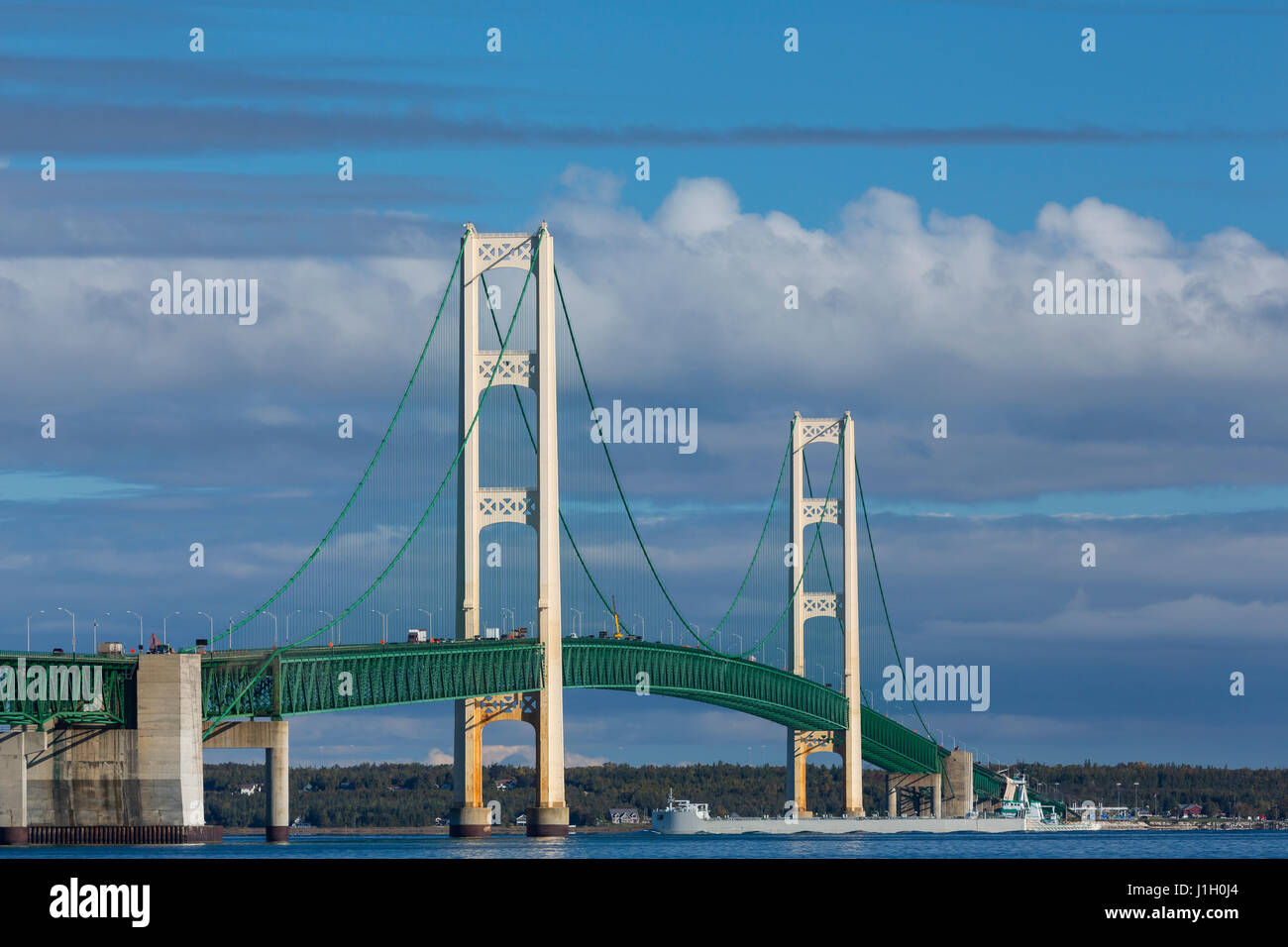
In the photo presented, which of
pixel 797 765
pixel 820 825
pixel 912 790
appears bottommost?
pixel 820 825

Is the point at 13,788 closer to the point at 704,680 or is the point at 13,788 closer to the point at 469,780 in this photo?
the point at 469,780

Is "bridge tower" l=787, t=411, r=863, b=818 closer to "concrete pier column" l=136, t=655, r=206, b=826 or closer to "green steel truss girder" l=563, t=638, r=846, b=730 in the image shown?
"green steel truss girder" l=563, t=638, r=846, b=730

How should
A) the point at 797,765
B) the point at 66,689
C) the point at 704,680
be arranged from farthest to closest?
the point at 797,765
the point at 704,680
the point at 66,689

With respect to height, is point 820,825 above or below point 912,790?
below

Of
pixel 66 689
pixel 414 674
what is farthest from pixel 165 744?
pixel 414 674

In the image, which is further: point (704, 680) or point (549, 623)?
point (704, 680)

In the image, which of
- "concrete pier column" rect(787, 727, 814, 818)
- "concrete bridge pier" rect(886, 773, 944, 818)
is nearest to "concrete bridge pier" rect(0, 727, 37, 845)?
"concrete pier column" rect(787, 727, 814, 818)
